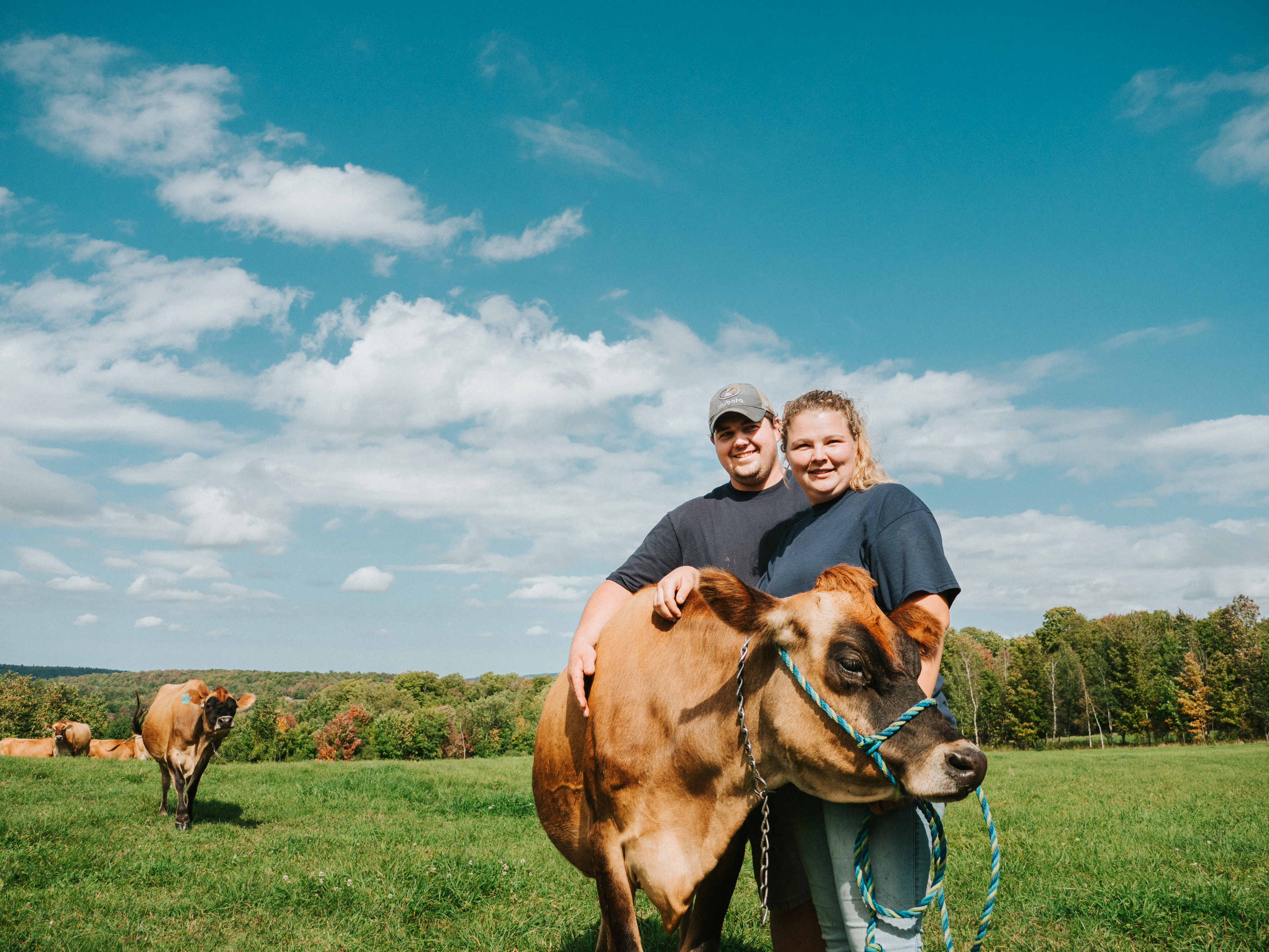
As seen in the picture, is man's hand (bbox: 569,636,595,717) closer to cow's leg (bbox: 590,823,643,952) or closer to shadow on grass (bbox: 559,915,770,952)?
cow's leg (bbox: 590,823,643,952)

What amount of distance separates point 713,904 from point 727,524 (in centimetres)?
186

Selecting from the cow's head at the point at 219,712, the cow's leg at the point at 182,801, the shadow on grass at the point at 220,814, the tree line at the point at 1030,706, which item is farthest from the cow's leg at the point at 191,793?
the tree line at the point at 1030,706

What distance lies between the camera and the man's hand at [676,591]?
10.4 ft

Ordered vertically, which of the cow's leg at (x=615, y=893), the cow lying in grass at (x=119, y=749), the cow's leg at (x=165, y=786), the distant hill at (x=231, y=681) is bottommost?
the distant hill at (x=231, y=681)

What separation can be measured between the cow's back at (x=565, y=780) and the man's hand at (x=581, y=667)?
6.8 inches

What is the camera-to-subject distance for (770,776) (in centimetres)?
288

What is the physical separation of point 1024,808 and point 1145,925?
7.31 m

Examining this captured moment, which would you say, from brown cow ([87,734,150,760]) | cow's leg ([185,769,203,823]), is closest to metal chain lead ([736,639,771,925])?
cow's leg ([185,769,203,823])

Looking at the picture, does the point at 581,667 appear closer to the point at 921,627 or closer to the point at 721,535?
the point at 721,535

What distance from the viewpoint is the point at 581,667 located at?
3.60 metres

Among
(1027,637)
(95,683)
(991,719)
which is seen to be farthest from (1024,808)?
(95,683)

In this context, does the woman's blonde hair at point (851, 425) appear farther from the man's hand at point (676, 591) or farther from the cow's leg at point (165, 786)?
the cow's leg at point (165, 786)

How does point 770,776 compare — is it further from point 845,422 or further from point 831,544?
point 845,422

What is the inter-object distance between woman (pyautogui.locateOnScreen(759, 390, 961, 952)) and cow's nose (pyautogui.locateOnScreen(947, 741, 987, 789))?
14.7 inches
